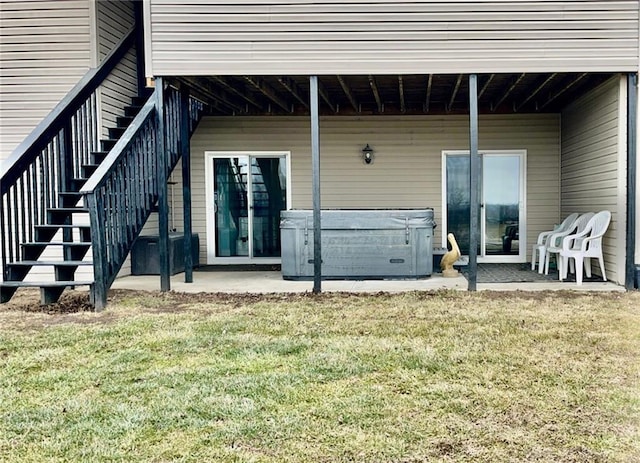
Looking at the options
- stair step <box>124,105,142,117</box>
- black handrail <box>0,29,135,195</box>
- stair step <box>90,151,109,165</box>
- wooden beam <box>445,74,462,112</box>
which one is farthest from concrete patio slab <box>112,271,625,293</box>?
wooden beam <box>445,74,462,112</box>

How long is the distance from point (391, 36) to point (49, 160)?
13.5 feet

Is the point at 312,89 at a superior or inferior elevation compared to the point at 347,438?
superior

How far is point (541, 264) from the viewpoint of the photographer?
6785 mm

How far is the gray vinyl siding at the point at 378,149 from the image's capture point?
8.12 meters

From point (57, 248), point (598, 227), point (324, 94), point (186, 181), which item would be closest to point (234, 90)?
point (324, 94)

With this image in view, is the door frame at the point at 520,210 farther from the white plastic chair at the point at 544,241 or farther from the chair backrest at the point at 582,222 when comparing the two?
the chair backrest at the point at 582,222

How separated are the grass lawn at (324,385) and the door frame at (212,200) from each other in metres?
3.73

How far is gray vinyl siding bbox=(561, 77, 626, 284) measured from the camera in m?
5.77

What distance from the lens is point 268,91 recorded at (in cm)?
661

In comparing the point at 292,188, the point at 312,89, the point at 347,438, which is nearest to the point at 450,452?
the point at 347,438

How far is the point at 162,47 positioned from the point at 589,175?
5778 mm

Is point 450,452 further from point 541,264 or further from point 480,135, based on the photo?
point 480,135

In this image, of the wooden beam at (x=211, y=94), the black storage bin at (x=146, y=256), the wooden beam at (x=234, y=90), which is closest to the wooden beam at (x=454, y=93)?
the wooden beam at (x=234, y=90)

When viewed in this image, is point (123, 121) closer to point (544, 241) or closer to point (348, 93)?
point (348, 93)
